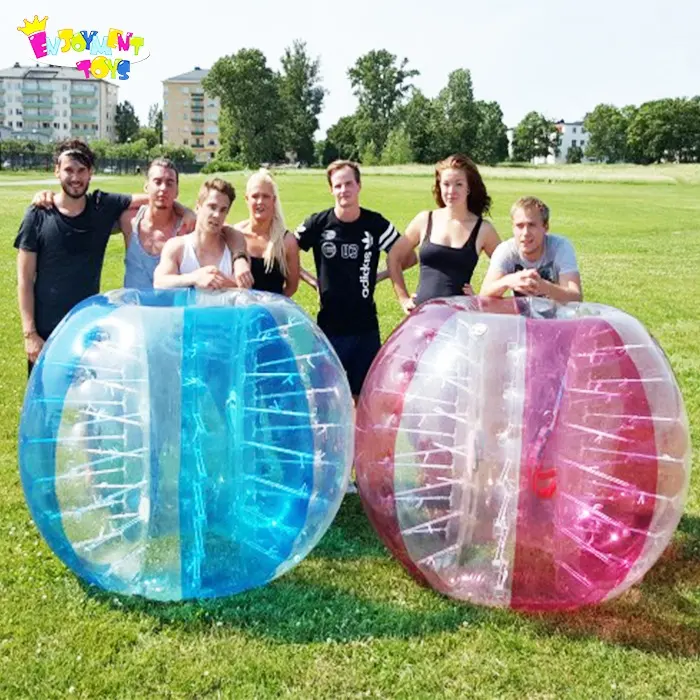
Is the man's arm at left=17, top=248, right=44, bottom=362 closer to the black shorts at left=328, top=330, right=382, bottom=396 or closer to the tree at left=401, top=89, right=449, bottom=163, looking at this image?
the black shorts at left=328, top=330, right=382, bottom=396

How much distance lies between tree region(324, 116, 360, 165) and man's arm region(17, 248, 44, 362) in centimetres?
9414

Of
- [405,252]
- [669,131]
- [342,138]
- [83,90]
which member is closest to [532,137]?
[669,131]

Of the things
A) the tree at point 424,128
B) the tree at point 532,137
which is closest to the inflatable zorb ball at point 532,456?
the tree at point 424,128

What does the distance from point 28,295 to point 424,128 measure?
9287cm

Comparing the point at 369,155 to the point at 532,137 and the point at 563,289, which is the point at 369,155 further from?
the point at 563,289

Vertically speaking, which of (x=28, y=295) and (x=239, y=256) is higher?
(x=239, y=256)

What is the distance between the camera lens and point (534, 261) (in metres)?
4.77

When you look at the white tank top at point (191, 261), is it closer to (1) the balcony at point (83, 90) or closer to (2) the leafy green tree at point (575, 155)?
(2) the leafy green tree at point (575, 155)

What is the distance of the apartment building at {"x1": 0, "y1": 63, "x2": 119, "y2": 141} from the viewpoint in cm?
13925

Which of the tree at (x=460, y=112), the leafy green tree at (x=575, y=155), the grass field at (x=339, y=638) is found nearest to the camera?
the grass field at (x=339, y=638)

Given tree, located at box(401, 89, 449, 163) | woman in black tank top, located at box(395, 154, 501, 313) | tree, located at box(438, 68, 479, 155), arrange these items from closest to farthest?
woman in black tank top, located at box(395, 154, 501, 313) < tree, located at box(401, 89, 449, 163) < tree, located at box(438, 68, 479, 155)

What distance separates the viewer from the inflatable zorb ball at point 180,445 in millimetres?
3719

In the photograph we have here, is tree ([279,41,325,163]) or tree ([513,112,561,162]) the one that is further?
tree ([513,112,561,162])

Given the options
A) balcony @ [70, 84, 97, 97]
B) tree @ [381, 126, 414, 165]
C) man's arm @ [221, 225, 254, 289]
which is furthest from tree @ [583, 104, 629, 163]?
man's arm @ [221, 225, 254, 289]
